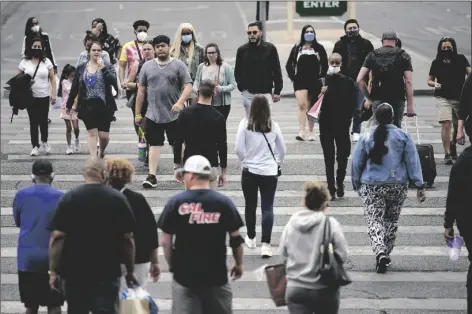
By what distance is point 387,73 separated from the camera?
1513 cm

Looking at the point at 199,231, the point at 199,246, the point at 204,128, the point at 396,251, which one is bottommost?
the point at 396,251

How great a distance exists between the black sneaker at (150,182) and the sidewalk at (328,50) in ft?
35.9

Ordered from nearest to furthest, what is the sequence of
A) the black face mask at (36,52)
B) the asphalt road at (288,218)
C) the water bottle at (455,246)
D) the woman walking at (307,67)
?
the water bottle at (455,246) < the asphalt road at (288,218) < the black face mask at (36,52) < the woman walking at (307,67)

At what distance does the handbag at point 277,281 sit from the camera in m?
8.73

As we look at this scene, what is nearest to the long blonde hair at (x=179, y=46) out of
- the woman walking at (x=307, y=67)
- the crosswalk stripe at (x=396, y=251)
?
the woman walking at (x=307, y=67)

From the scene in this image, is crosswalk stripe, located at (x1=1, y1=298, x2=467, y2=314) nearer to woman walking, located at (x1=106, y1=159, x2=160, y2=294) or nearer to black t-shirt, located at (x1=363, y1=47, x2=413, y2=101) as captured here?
woman walking, located at (x1=106, y1=159, x2=160, y2=294)

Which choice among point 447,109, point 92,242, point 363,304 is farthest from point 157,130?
point 92,242

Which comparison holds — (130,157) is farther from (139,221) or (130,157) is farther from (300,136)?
(139,221)

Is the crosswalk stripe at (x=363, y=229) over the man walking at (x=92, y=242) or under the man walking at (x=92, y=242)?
under

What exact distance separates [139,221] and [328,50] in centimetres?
2554

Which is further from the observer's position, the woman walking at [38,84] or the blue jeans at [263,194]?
the woman walking at [38,84]

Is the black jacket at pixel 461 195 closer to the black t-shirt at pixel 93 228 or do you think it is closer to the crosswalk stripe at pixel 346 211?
the black t-shirt at pixel 93 228

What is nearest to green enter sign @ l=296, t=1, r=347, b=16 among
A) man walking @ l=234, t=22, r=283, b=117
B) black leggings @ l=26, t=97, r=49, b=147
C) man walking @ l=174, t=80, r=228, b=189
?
black leggings @ l=26, t=97, r=49, b=147

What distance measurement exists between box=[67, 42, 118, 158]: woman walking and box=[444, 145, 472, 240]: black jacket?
669 cm
